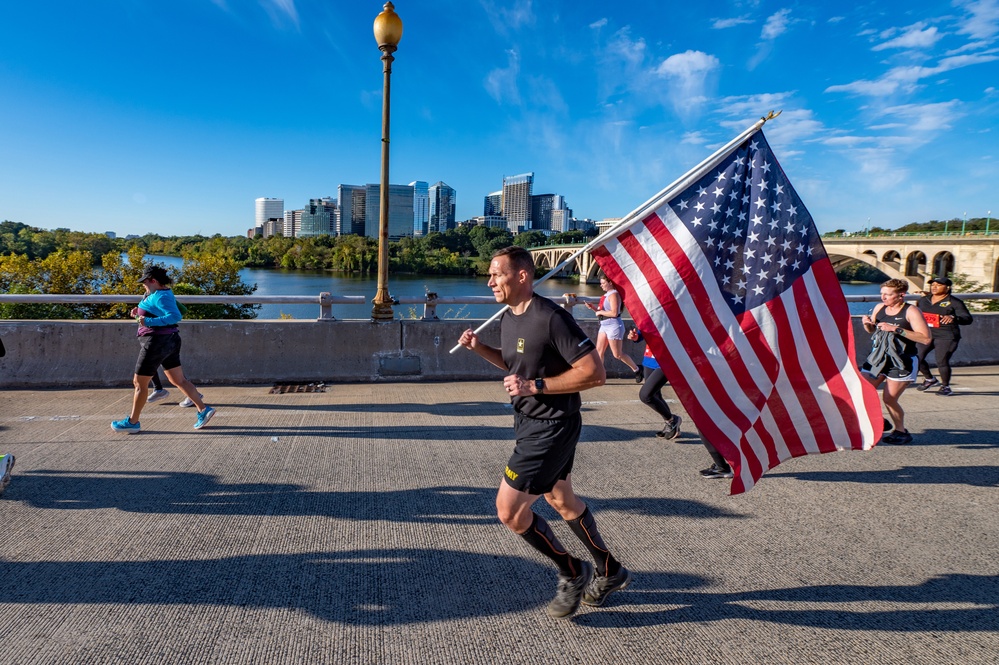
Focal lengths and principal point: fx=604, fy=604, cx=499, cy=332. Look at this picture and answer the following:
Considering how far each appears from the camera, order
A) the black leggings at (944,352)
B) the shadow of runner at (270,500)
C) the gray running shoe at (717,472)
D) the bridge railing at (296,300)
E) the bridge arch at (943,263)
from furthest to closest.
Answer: the bridge arch at (943,263) < the black leggings at (944,352) < the bridge railing at (296,300) < the gray running shoe at (717,472) < the shadow of runner at (270,500)

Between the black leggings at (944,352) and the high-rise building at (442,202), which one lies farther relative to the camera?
the high-rise building at (442,202)

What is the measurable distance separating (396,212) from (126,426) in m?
64.9

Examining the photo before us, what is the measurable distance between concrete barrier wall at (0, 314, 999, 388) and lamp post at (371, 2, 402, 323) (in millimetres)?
264

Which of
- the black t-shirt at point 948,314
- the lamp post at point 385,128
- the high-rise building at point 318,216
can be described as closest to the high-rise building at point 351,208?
the high-rise building at point 318,216

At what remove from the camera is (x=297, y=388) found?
8023 mm

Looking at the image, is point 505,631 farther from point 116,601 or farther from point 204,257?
point 204,257

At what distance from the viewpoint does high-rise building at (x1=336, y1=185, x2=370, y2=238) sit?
9046 centimetres

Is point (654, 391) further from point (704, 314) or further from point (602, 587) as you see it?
point (602, 587)

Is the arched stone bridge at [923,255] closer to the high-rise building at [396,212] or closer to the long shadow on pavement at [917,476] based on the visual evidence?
the high-rise building at [396,212]

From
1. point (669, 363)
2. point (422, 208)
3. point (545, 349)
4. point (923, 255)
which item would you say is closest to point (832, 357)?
point (669, 363)

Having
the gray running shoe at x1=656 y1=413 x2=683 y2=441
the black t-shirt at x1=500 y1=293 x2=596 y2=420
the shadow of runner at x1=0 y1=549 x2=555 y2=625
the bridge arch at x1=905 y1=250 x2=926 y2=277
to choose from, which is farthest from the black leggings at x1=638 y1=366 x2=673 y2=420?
the bridge arch at x1=905 y1=250 x2=926 y2=277

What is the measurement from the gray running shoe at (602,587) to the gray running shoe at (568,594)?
72mm

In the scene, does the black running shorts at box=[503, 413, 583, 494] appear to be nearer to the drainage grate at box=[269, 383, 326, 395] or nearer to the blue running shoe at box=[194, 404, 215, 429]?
the blue running shoe at box=[194, 404, 215, 429]

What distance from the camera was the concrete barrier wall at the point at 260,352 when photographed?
7.85m
